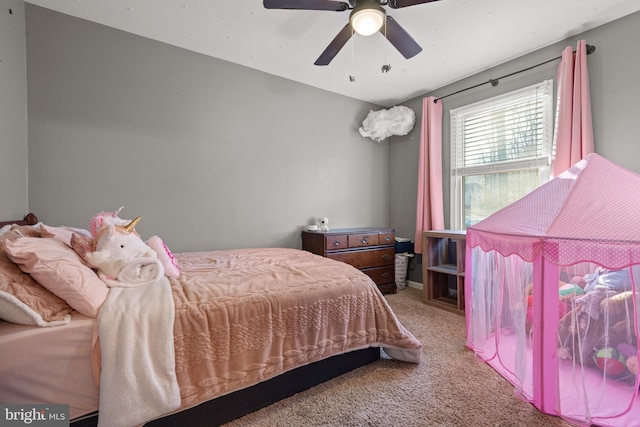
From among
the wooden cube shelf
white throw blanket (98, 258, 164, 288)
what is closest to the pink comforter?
white throw blanket (98, 258, 164, 288)

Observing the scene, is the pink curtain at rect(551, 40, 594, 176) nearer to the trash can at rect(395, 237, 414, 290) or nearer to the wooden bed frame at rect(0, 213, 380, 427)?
the trash can at rect(395, 237, 414, 290)

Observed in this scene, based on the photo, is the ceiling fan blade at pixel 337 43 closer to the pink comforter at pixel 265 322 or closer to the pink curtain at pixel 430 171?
the pink comforter at pixel 265 322

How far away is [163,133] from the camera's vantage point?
2.69 meters

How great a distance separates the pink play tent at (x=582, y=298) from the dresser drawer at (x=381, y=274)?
1.81 m

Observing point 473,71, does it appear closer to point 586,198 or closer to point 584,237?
point 586,198

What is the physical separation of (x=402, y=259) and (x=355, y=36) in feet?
8.90

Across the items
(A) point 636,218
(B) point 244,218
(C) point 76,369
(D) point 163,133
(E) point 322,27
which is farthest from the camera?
(B) point 244,218

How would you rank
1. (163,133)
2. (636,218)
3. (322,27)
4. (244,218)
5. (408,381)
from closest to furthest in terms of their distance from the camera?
(636,218) < (408,381) < (322,27) < (163,133) < (244,218)

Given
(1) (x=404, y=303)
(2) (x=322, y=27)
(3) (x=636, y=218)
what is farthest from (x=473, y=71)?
(1) (x=404, y=303)

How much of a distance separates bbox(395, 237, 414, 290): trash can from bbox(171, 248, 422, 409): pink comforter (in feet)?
6.40

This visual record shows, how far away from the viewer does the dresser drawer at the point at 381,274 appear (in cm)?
347

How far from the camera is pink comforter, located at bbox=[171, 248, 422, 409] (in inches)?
50.5

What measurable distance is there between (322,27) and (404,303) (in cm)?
297

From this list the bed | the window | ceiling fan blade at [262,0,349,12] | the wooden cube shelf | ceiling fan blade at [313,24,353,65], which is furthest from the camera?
the wooden cube shelf
